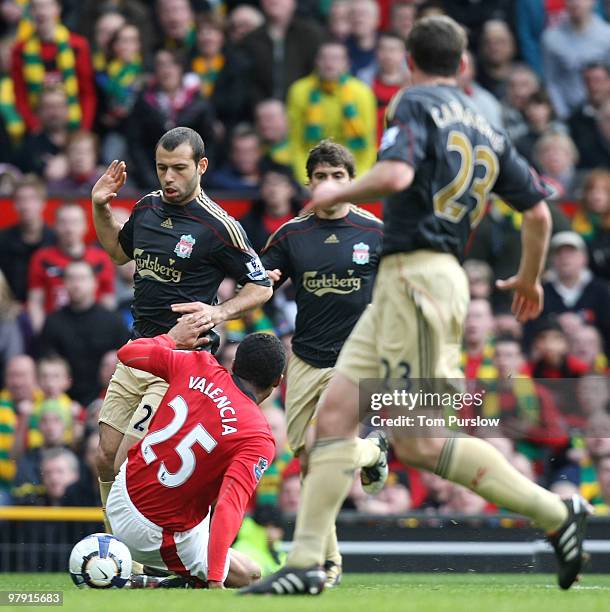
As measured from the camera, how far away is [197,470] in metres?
7.41

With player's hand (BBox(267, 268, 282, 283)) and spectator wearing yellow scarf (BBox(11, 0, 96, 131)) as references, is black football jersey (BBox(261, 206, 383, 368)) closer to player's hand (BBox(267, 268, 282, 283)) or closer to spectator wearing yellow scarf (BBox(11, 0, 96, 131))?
player's hand (BBox(267, 268, 282, 283))

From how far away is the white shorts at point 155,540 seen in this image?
7582 mm

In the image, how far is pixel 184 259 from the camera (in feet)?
27.5

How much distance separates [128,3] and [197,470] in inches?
335

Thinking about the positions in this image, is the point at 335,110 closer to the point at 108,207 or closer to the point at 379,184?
the point at 108,207

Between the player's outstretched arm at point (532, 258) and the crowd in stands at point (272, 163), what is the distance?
411 centimetres

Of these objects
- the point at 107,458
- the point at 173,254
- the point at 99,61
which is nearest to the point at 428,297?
the point at 173,254

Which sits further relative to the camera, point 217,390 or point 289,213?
point 289,213

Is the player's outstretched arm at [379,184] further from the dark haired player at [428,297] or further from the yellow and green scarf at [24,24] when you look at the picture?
the yellow and green scarf at [24,24]

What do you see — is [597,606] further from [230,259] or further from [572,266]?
[572,266]

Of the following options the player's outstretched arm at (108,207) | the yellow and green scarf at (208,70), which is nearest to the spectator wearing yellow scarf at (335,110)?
the yellow and green scarf at (208,70)

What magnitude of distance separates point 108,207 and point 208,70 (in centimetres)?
618

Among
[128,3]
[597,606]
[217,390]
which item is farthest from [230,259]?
[128,3]

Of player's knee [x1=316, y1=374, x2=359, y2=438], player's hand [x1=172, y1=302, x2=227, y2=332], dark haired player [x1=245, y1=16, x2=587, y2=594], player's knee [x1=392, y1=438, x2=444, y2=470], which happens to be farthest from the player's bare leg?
player's knee [x1=392, y1=438, x2=444, y2=470]
